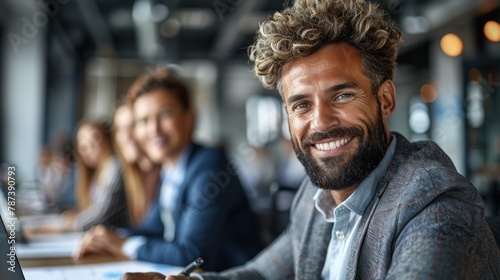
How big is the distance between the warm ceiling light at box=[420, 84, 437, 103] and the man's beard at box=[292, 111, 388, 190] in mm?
6017

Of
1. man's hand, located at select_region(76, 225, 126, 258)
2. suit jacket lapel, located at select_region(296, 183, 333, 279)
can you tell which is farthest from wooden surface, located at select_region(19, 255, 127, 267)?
suit jacket lapel, located at select_region(296, 183, 333, 279)

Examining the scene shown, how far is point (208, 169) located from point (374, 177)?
3.68ft

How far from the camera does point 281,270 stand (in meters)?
1.58

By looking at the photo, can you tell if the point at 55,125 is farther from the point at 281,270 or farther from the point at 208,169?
the point at 281,270

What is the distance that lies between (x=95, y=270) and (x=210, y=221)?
1.67ft

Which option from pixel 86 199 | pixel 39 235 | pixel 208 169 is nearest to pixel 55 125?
pixel 86 199

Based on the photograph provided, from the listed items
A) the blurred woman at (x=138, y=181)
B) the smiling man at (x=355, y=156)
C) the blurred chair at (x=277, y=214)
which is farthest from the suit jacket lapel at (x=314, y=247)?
the blurred woman at (x=138, y=181)

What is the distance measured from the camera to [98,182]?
392 centimetres

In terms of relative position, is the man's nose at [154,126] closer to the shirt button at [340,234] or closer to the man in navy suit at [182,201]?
the man in navy suit at [182,201]

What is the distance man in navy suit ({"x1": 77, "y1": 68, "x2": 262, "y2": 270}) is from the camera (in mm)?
2007

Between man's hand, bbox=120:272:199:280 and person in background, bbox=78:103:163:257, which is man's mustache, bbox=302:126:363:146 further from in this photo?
person in background, bbox=78:103:163:257

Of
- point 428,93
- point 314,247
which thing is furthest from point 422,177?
point 428,93

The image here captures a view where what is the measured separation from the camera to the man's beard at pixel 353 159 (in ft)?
3.98

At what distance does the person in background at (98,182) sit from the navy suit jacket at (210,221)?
43.9 inches
